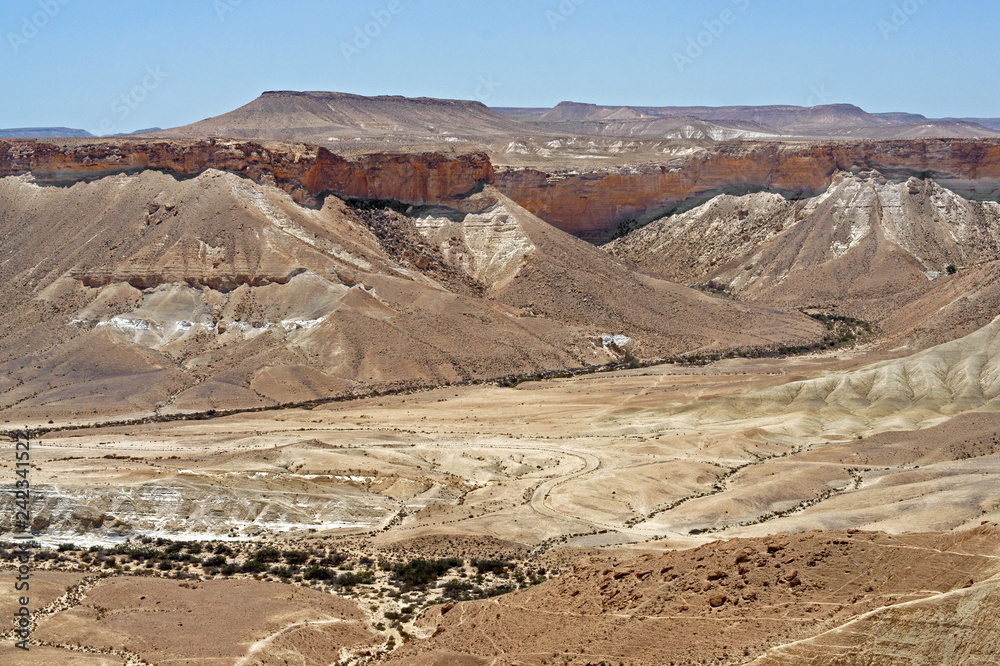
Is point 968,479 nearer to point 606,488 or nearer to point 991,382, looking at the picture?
point 606,488

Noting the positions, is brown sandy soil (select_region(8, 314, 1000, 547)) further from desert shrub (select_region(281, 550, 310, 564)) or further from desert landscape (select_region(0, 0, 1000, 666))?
desert shrub (select_region(281, 550, 310, 564))

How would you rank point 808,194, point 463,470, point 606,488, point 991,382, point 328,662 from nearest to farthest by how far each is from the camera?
point 328,662 < point 606,488 < point 463,470 < point 991,382 < point 808,194

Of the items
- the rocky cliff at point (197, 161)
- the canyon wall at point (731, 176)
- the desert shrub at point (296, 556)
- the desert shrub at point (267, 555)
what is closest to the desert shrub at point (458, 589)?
the desert shrub at point (296, 556)

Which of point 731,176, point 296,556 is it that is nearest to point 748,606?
point 296,556

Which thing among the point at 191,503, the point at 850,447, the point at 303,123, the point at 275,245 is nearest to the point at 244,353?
the point at 275,245

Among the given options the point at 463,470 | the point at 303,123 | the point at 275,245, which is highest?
the point at 303,123

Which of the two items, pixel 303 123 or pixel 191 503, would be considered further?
pixel 303 123
